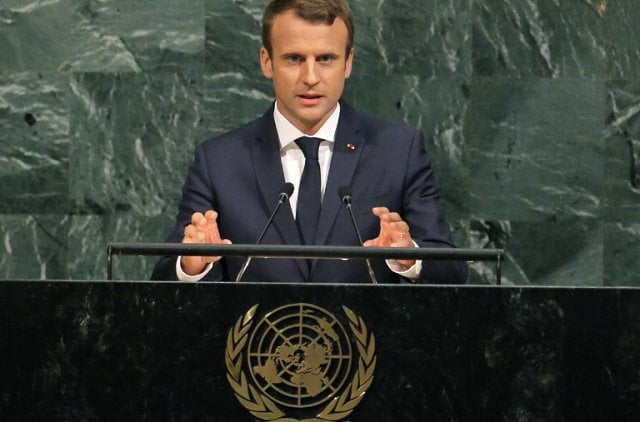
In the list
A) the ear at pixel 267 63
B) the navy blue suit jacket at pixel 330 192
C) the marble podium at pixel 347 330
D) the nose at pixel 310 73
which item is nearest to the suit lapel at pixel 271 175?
the navy blue suit jacket at pixel 330 192

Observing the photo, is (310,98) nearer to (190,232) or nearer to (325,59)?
(325,59)

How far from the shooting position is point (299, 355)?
301cm

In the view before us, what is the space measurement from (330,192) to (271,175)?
0.20 meters

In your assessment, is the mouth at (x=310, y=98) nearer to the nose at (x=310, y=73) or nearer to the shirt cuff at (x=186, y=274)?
the nose at (x=310, y=73)

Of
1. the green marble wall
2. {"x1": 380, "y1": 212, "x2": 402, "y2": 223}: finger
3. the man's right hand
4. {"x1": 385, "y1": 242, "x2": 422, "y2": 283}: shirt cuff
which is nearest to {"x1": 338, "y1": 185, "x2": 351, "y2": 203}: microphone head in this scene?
{"x1": 380, "y1": 212, "x2": 402, "y2": 223}: finger

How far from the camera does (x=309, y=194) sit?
13.5ft

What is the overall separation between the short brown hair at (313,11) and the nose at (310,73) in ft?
0.44

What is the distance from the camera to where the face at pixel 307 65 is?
4152 millimetres

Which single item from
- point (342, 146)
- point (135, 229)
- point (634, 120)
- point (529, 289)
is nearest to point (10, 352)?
point (529, 289)

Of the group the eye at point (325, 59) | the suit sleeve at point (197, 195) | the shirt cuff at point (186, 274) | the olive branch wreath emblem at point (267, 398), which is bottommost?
the olive branch wreath emblem at point (267, 398)

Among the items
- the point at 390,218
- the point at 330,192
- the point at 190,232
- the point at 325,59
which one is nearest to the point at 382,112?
the point at 325,59

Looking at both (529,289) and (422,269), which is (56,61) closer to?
(422,269)

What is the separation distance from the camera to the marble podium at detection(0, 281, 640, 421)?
9.91 ft

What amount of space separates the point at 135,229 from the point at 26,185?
48 centimetres
